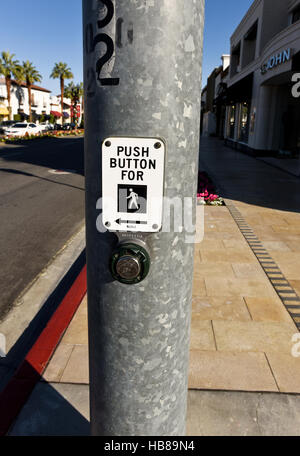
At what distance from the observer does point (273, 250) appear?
252 inches

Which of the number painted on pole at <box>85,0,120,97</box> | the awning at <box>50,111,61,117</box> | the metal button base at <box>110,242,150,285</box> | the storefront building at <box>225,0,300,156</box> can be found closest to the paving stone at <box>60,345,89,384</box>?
the metal button base at <box>110,242,150,285</box>

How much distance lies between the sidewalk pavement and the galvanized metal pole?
53.6 inches

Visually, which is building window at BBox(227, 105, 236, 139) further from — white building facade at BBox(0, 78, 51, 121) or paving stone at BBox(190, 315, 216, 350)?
white building facade at BBox(0, 78, 51, 121)

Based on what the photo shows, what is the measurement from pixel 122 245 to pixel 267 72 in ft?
68.3

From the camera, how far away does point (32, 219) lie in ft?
27.4

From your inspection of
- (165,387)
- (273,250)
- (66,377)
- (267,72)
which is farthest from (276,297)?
(267,72)

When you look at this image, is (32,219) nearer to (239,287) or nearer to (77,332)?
(77,332)

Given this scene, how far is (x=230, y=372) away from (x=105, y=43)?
2952mm

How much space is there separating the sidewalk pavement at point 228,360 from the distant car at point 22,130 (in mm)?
32880

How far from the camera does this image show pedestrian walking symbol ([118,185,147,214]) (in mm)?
1208

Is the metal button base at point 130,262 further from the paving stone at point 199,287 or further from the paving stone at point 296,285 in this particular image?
the paving stone at point 296,285

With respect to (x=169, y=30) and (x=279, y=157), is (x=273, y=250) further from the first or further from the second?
(x=279, y=157)

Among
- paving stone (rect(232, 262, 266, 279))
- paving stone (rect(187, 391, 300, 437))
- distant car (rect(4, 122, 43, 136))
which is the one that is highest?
distant car (rect(4, 122, 43, 136))

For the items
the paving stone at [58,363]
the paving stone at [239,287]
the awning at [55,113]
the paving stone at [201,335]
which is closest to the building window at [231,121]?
the paving stone at [239,287]
